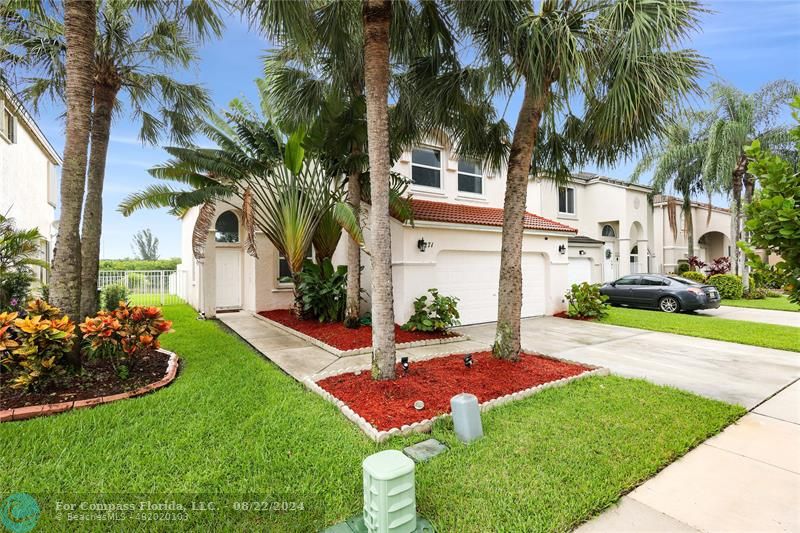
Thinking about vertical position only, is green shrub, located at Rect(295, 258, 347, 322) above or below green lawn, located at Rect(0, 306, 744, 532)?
above

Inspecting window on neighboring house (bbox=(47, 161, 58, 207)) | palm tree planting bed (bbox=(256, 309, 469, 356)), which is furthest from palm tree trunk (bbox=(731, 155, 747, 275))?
window on neighboring house (bbox=(47, 161, 58, 207))

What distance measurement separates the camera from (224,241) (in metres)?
13.9

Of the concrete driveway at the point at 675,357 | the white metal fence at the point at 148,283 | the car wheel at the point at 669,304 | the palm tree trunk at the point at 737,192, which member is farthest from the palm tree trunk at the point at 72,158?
the palm tree trunk at the point at 737,192

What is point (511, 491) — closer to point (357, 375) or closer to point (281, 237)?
point (357, 375)

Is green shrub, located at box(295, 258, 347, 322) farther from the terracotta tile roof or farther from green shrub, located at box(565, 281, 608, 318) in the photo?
green shrub, located at box(565, 281, 608, 318)

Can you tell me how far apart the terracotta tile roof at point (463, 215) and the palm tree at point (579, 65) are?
13.8 feet

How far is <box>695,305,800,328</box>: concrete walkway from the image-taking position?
12.8 metres

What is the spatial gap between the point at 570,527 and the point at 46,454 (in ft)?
17.1

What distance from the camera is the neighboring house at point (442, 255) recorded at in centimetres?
1067

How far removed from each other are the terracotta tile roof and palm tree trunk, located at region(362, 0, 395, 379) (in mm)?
5085

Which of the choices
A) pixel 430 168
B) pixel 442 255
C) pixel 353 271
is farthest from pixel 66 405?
pixel 430 168

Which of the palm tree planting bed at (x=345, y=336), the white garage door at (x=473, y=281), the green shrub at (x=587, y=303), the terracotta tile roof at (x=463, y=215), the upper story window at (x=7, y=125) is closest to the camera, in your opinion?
the palm tree planting bed at (x=345, y=336)

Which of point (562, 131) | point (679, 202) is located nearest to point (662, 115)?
point (562, 131)

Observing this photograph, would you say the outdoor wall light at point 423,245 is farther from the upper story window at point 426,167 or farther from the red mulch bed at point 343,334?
the upper story window at point 426,167
